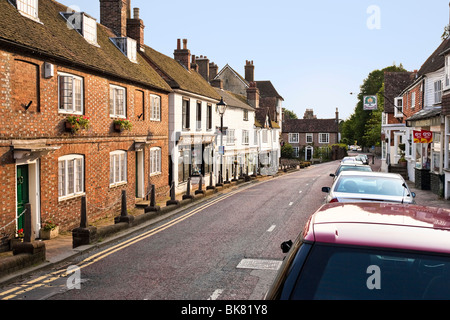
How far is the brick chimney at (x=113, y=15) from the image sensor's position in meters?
23.6

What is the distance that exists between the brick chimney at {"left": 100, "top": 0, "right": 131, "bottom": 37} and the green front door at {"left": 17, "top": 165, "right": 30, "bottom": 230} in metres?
13.3

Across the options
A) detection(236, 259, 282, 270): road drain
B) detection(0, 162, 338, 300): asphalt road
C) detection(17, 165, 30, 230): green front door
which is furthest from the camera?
detection(17, 165, 30, 230): green front door

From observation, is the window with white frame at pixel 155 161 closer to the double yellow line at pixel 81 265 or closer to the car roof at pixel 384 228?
the double yellow line at pixel 81 265

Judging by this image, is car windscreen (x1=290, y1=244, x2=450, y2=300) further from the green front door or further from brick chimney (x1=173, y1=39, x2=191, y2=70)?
brick chimney (x1=173, y1=39, x2=191, y2=70)

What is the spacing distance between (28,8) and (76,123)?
4.17 metres

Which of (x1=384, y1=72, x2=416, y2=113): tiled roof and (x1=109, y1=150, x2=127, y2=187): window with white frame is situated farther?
(x1=384, y1=72, x2=416, y2=113): tiled roof

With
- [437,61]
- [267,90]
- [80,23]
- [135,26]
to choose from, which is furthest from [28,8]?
[267,90]

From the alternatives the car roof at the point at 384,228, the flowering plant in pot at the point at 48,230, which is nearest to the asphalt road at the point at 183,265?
the flowering plant in pot at the point at 48,230

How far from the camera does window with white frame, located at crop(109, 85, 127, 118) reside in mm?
18250

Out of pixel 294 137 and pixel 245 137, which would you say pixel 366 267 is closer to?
pixel 245 137

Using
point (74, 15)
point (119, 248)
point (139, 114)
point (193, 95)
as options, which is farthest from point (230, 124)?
point (119, 248)

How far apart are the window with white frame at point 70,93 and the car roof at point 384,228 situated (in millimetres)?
12096

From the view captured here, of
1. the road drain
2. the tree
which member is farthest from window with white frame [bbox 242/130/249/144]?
the road drain

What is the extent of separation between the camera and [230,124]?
1655 inches
